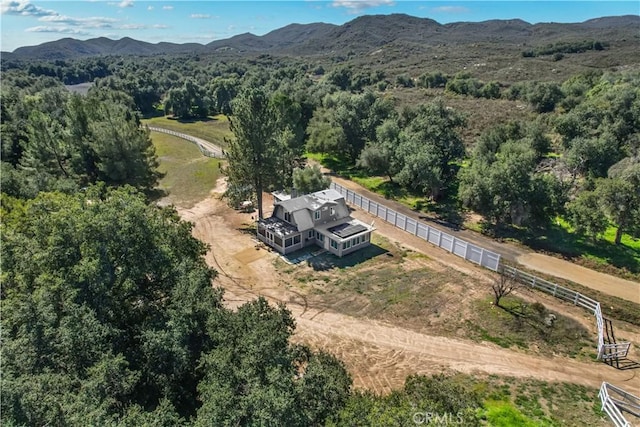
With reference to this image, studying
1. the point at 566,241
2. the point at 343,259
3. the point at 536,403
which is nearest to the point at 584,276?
the point at 566,241

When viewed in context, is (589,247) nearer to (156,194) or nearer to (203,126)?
(156,194)

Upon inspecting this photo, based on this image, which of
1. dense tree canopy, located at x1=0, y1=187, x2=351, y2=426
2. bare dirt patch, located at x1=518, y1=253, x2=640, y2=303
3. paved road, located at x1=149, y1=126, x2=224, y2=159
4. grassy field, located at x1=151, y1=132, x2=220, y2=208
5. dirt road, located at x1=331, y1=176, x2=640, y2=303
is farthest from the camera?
paved road, located at x1=149, y1=126, x2=224, y2=159

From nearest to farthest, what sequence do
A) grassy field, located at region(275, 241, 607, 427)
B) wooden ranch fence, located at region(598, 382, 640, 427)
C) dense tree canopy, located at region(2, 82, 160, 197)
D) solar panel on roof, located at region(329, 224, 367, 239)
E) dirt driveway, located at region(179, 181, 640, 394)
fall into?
1. wooden ranch fence, located at region(598, 382, 640, 427)
2. grassy field, located at region(275, 241, 607, 427)
3. dirt driveway, located at region(179, 181, 640, 394)
4. solar panel on roof, located at region(329, 224, 367, 239)
5. dense tree canopy, located at region(2, 82, 160, 197)

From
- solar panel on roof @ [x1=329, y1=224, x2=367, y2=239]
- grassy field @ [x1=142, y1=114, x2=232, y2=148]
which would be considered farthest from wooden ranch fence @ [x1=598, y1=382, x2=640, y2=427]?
grassy field @ [x1=142, y1=114, x2=232, y2=148]

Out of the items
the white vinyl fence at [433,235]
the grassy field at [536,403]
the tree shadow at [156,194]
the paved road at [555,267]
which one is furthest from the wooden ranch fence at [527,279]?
the tree shadow at [156,194]

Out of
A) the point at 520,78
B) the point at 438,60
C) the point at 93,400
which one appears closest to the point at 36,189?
the point at 93,400

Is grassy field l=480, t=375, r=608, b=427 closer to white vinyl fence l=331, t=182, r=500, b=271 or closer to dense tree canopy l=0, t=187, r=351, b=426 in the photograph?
dense tree canopy l=0, t=187, r=351, b=426

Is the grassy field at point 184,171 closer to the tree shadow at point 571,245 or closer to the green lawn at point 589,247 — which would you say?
the tree shadow at point 571,245
